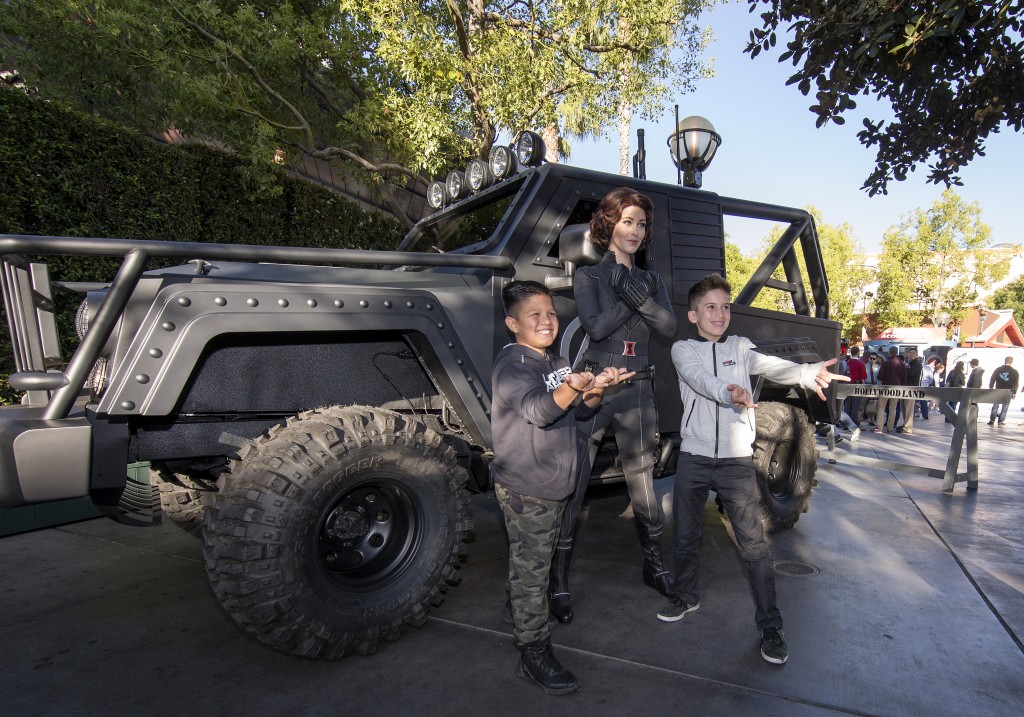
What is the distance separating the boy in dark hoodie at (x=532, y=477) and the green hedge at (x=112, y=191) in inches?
176

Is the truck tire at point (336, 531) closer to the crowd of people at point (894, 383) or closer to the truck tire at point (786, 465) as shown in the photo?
the truck tire at point (786, 465)

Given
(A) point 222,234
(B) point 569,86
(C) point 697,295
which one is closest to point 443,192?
(C) point 697,295

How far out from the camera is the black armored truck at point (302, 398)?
6.58 ft

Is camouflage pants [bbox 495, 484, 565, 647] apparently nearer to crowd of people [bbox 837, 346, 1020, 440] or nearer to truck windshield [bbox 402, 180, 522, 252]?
truck windshield [bbox 402, 180, 522, 252]

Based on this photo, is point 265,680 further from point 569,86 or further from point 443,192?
point 569,86

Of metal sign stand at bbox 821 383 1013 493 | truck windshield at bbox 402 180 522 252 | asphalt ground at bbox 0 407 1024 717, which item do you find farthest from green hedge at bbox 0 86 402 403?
metal sign stand at bbox 821 383 1013 493

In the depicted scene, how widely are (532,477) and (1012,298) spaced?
67.1m

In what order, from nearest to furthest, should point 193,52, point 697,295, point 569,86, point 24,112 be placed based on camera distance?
point 697,295 → point 24,112 → point 193,52 → point 569,86

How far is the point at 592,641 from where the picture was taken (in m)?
2.56

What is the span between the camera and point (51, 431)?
1900 millimetres

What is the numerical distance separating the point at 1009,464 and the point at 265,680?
8813mm

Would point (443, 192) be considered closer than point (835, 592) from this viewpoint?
No

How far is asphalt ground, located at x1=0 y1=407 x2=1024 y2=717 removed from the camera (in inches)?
83.7

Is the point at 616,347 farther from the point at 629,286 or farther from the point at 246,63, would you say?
the point at 246,63
